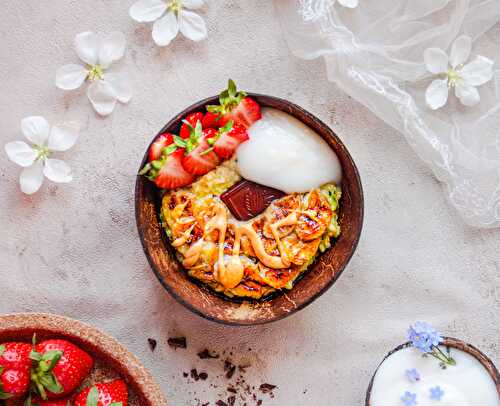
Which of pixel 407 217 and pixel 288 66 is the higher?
pixel 288 66

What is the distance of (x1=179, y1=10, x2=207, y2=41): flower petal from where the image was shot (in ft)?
8.45

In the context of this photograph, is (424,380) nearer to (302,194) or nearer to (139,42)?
(302,194)

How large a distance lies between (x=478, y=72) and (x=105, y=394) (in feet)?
5.46

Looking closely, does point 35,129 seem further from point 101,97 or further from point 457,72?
point 457,72

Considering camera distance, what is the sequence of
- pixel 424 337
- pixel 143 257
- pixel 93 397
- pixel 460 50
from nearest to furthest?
pixel 93 397, pixel 424 337, pixel 460 50, pixel 143 257

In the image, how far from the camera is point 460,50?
2.51m

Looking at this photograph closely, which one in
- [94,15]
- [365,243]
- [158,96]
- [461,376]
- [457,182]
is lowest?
[461,376]

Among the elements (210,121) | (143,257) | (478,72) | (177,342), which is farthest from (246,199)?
(478,72)

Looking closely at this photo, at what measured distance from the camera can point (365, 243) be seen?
8.62 feet

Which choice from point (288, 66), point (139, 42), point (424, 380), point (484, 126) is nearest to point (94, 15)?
point (139, 42)

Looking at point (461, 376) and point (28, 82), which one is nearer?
point (461, 376)

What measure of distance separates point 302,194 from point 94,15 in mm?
985

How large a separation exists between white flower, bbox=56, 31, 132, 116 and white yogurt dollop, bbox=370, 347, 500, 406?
1.32 m

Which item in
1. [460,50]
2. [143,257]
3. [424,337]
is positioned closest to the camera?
[424,337]
